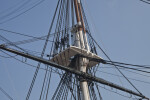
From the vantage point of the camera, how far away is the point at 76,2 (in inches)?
634

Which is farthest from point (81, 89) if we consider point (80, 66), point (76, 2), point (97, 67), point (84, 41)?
point (76, 2)

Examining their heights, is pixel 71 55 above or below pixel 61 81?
above

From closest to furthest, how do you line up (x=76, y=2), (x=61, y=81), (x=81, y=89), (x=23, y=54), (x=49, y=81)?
(x=23, y=54) → (x=81, y=89) → (x=49, y=81) → (x=61, y=81) → (x=76, y=2)

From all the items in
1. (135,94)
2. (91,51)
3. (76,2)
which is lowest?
(135,94)

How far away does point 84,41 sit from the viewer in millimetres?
14688

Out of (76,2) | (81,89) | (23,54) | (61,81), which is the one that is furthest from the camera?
(76,2)

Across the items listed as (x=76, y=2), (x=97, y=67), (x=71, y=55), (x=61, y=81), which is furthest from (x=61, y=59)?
(x=76, y=2)

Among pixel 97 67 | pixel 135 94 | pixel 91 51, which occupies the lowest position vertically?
pixel 135 94

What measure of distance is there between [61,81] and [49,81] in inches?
43.4

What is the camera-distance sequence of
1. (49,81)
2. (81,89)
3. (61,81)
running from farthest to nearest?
1. (61,81)
2. (49,81)
3. (81,89)

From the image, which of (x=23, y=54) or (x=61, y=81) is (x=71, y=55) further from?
(x=23, y=54)

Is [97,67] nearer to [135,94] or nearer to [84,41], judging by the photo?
[84,41]

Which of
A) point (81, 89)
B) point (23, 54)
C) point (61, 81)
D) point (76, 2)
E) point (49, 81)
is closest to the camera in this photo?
point (23, 54)

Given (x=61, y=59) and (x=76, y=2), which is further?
(x=76, y=2)
